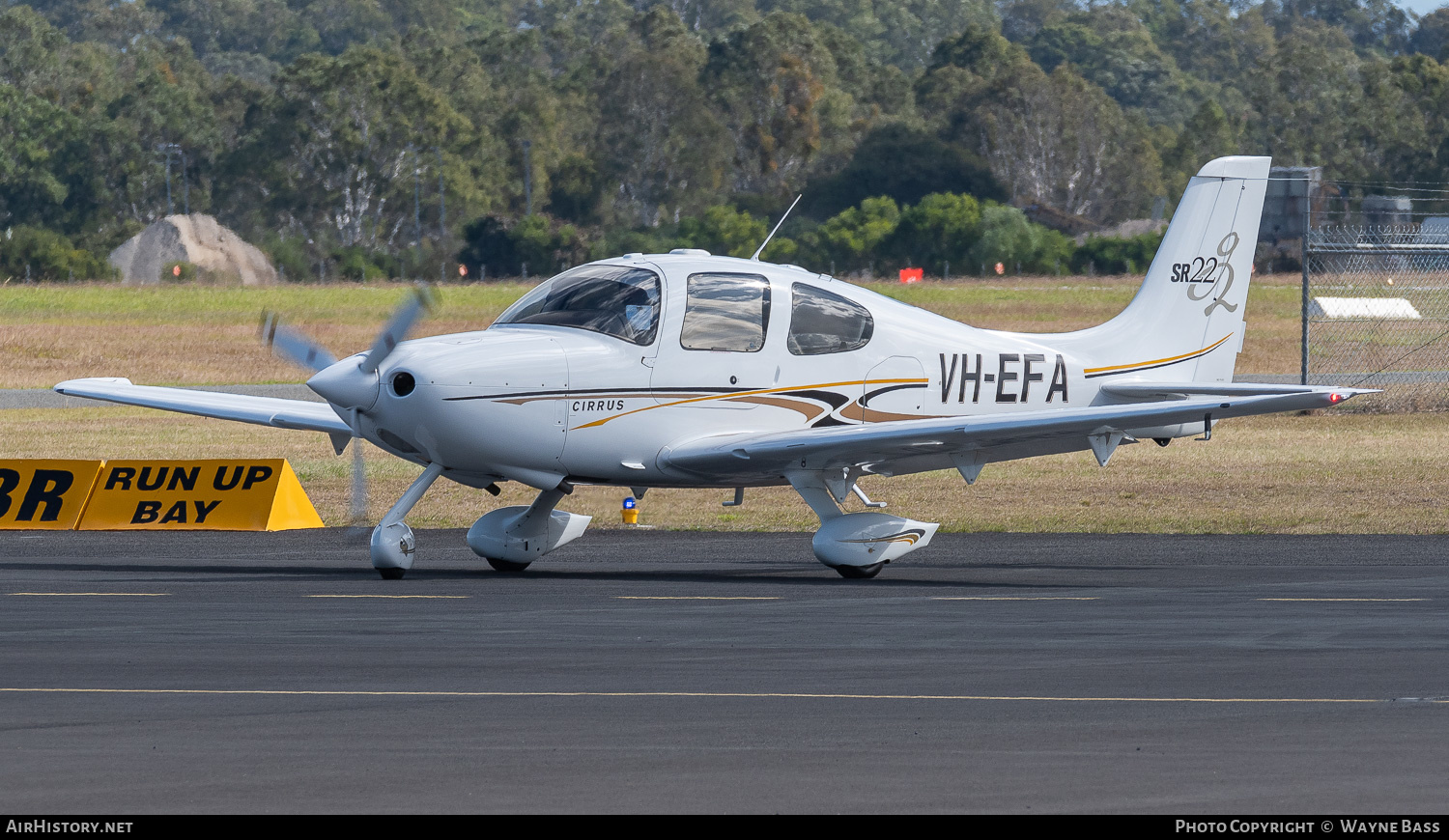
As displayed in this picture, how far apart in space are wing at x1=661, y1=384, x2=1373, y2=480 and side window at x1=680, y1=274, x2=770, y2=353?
0.75 meters

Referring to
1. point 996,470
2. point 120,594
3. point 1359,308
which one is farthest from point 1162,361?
point 1359,308

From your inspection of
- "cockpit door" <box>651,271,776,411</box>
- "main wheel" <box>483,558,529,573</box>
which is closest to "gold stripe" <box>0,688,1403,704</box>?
"cockpit door" <box>651,271,776,411</box>

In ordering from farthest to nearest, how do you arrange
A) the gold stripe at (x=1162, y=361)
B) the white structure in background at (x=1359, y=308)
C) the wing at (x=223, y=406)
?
1. the white structure in background at (x=1359, y=308)
2. the gold stripe at (x=1162, y=361)
3. the wing at (x=223, y=406)

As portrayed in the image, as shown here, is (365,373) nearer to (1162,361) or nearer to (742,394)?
(742,394)

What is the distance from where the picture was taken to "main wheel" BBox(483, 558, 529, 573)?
52.3ft

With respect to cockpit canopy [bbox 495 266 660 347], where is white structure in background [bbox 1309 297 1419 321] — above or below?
below

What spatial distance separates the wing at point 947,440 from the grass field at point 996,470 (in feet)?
4.03

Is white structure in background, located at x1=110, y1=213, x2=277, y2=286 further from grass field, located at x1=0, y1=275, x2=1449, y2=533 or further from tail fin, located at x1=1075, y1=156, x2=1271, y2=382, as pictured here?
tail fin, located at x1=1075, y1=156, x2=1271, y2=382

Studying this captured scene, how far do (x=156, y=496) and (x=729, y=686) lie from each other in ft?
37.2

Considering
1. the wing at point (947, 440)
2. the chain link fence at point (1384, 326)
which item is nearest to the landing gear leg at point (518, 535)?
the wing at point (947, 440)

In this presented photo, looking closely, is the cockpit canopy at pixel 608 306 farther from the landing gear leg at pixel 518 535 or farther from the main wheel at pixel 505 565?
the main wheel at pixel 505 565

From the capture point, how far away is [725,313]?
15469mm

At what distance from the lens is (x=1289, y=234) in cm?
8525

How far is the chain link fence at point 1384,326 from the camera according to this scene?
3422 centimetres
